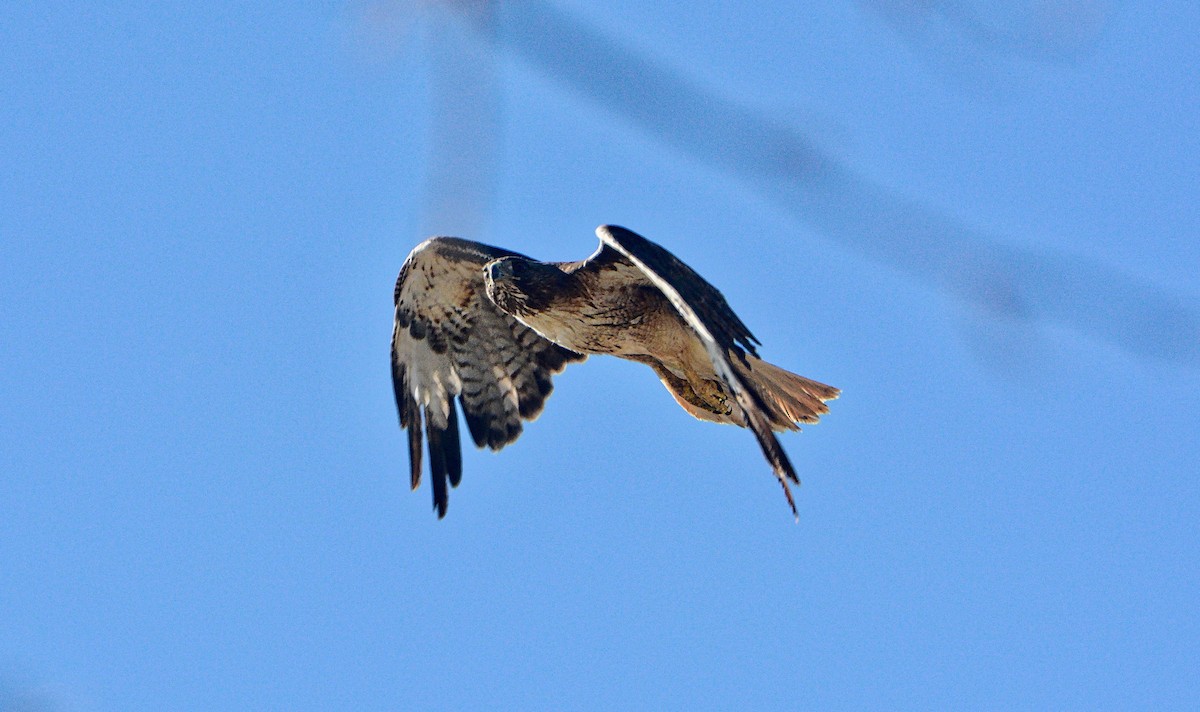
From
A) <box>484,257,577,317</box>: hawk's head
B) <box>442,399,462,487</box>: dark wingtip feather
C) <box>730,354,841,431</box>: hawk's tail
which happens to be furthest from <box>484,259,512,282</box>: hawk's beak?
<box>730,354,841,431</box>: hawk's tail

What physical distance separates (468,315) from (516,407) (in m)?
0.68

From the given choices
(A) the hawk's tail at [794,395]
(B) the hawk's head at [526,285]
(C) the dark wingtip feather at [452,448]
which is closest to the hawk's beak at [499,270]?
(B) the hawk's head at [526,285]

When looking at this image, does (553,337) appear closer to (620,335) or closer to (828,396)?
(620,335)

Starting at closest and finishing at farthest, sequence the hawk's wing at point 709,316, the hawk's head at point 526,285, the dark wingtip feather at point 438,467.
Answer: the hawk's wing at point 709,316
the hawk's head at point 526,285
the dark wingtip feather at point 438,467

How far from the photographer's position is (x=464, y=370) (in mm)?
9438

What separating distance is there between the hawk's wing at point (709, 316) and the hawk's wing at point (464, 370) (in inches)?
77.5

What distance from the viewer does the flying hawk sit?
7.05 m

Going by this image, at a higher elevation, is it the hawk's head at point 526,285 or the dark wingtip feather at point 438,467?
the hawk's head at point 526,285

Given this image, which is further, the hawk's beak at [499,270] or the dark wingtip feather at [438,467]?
the dark wingtip feather at [438,467]

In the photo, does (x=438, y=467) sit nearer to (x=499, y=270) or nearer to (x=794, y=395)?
(x=499, y=270)

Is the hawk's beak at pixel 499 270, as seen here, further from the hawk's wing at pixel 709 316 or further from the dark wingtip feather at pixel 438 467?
the dark wingtip feather at pixel 438 467

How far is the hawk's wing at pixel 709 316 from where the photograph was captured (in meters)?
6.23

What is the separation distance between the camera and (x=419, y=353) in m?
9.40

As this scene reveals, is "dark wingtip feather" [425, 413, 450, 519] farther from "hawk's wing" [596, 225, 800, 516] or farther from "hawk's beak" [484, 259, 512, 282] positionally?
"hawk's wing" [596, 225, 800, 516]
